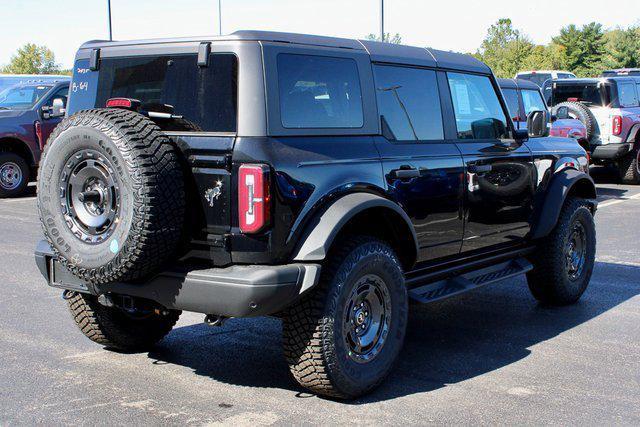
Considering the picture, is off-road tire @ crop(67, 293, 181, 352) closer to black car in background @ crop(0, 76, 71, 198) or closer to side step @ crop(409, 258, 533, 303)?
side step @ crop(409, 258, 533, 303)

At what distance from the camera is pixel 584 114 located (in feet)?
53.1

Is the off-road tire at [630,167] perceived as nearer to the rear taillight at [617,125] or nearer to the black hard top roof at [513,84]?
the rear taillight at [617,125]

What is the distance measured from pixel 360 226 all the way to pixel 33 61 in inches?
3520

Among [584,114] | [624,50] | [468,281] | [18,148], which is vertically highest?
[624,50]

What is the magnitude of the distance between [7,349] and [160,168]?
2167mm

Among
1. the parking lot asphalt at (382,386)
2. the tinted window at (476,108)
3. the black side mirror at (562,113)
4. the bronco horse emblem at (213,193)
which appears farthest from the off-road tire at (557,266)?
the black side mirror at (562,113)

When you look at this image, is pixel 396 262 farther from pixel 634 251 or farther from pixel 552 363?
pixel 634 251

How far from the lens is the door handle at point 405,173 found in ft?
16.2

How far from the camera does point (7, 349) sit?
5441 mm

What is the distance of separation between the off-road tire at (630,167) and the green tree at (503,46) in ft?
158

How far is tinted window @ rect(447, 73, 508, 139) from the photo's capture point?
5.82 metres

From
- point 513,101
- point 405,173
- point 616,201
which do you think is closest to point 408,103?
point 405,173

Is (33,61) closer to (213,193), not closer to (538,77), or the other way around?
(538,77)

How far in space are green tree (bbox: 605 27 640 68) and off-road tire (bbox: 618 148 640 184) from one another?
155ft
